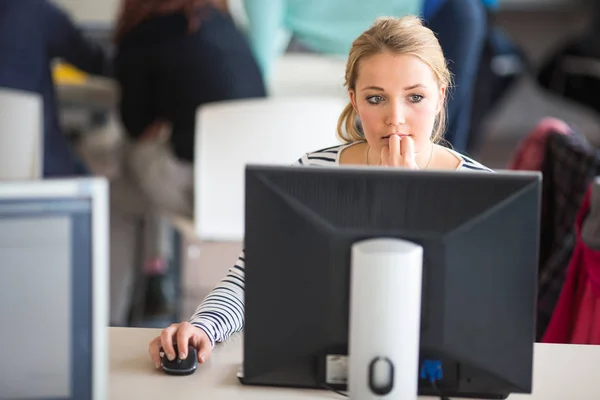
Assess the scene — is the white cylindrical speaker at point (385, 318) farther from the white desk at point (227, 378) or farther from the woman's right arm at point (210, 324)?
the woman's right arm at point (210, 324)

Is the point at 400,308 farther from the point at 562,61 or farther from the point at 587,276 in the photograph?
the point at 562,61

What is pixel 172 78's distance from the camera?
3.17 metres

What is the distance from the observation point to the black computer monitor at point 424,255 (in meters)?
1.11

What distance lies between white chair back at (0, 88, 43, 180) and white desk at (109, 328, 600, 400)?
4.38ft

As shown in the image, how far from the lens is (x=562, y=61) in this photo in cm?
496

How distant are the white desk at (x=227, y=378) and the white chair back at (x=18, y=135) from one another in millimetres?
1335

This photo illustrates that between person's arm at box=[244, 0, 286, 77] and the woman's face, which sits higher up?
person's arm at box=[244, 0, 286, 77]

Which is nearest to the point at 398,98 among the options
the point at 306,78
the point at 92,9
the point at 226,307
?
the point at 226,307

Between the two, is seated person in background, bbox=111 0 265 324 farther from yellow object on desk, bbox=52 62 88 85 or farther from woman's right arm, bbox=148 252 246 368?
woman's right arm, bbox=148 252 246 368

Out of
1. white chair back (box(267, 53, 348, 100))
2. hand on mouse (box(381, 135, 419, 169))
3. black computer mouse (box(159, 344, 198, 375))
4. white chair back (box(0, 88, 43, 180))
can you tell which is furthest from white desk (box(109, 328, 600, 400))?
white chair back (box(267, 53, 348, 100))

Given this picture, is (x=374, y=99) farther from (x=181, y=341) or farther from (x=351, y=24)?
(x=351, y=24)

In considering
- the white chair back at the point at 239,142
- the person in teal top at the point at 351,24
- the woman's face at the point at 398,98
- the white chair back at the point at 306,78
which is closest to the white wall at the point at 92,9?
the white chair back at the point at 306,78

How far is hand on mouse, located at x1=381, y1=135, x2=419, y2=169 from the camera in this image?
139cm

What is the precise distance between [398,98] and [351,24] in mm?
1633
